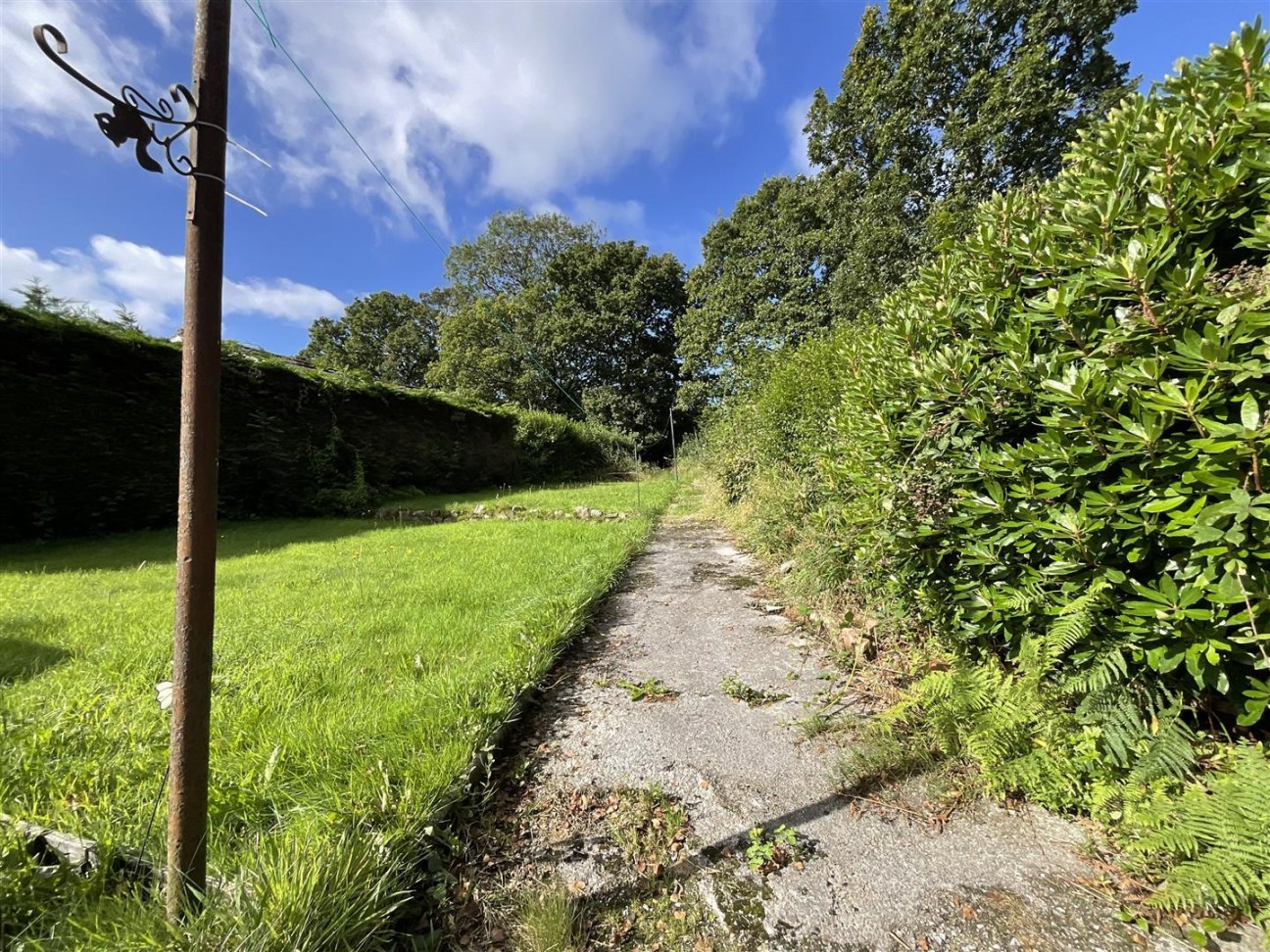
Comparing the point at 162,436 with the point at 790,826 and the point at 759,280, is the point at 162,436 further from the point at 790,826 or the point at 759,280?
the point at 759,280

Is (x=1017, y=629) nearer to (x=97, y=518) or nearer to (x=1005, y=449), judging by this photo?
(x=1005, y=449)

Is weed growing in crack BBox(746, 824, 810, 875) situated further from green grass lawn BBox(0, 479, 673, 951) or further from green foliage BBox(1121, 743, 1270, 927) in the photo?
green grass lawn BBox(0, 479, 673, 951)

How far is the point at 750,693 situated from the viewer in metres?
2.54

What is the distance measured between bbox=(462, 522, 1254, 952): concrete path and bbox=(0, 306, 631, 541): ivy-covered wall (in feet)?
26.3

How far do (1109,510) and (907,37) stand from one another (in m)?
15.0

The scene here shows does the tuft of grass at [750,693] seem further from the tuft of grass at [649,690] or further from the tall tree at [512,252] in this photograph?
the tall tree at [512,252]

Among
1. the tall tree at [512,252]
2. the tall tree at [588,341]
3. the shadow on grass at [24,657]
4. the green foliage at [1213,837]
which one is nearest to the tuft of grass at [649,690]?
the green foliage at [1213,837]

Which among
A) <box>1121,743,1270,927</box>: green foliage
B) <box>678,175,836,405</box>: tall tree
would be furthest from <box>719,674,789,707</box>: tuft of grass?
<box>678,175,836,405</box>: tall tree

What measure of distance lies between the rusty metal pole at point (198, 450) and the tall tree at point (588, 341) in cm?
2209

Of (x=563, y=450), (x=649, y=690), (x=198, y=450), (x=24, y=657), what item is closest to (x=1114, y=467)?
(x=649, y=690)

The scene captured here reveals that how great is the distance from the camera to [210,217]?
3.60 ft

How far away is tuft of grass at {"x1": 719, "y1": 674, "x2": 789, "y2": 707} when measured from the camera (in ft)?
8.12

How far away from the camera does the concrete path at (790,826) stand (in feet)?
4.18

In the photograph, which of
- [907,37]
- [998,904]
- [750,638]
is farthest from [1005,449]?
[907,37]
